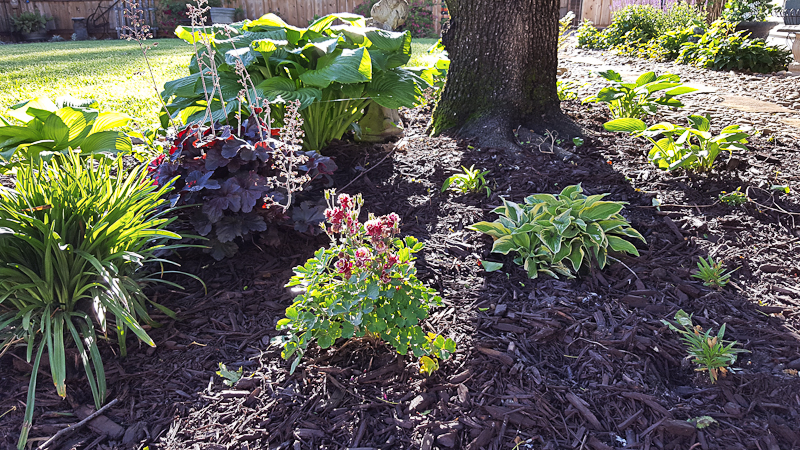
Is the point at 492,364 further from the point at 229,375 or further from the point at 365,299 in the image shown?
the point at 229,375

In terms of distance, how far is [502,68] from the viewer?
10.8 ft

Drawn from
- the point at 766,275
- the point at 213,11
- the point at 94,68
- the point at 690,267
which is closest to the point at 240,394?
the point at 690,267

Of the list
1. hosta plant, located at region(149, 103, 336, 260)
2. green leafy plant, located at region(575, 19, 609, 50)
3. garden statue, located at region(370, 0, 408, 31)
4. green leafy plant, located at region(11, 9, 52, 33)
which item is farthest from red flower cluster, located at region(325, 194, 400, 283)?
green leafy plant, located at region(11, 9, 52, 33)

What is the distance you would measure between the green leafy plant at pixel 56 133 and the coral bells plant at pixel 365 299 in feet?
4.77

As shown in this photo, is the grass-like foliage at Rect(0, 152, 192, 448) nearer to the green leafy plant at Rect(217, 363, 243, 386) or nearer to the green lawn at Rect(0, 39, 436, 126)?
the green leafy plant at Rect(217, 363, 243, 386)

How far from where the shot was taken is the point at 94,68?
7180mm

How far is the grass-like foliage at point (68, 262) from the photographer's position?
1.54 m

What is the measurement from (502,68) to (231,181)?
81.5 inches

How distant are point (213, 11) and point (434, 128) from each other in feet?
42.0

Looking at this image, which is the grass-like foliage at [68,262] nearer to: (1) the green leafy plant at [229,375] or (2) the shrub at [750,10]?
(1) the green leafy plant at [229,375]

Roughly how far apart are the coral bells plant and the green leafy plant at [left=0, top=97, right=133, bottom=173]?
4.77 ft

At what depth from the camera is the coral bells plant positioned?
1.48m

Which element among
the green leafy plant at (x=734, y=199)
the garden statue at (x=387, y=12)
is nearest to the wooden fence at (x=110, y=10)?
the garden statue at (x=387, y=12)

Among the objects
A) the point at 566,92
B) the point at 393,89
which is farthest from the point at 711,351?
the point at 566,92
